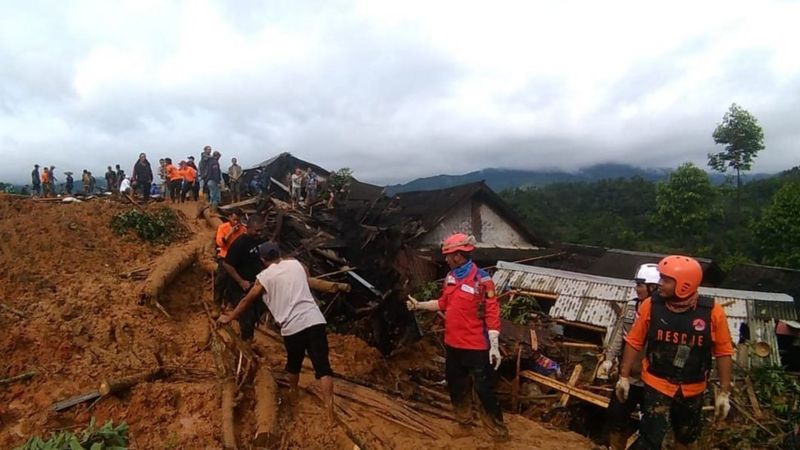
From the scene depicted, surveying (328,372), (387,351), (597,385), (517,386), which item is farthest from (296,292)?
(597,385)

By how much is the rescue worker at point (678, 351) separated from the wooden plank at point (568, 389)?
11.3 ft

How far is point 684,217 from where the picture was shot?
31.4 metres

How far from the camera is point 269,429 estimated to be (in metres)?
4.55

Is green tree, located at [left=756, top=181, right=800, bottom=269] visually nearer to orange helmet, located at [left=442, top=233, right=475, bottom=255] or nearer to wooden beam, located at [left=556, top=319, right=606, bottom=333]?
wooden beam, located at [left=556, top=319, right=606, bottom=333]

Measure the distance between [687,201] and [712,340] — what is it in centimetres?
3181

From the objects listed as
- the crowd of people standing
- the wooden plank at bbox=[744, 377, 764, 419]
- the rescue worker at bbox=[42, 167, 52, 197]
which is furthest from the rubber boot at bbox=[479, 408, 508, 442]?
the rescue worker at bbox=[42, 167, 52, 197]

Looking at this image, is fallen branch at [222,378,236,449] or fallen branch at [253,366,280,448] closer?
fallen branch at [222,378,236,449]

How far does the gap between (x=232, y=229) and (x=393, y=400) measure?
9.98 ft

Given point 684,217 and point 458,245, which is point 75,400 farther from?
point 684,217

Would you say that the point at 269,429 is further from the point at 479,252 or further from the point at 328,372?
the point at 479,252

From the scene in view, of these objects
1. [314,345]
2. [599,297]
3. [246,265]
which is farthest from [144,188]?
[599,297]

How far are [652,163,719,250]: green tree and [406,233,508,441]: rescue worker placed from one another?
1230 inches

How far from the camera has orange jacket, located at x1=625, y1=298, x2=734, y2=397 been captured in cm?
366

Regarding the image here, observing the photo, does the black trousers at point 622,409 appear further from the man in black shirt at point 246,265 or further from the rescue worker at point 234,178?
the rescue worker at point 234,178
